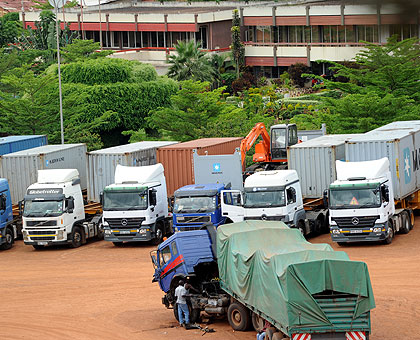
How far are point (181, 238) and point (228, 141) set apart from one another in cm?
1841

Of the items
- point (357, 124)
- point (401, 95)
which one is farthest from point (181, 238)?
point (401, 95)

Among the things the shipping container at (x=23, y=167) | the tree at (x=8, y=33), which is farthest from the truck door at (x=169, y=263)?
the tree at (x=8, y=33)

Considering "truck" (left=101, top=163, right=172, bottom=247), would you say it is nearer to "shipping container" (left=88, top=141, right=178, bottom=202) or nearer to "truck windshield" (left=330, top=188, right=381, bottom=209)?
"shipping container" (left=88, top=141, right=178, bottom=202)

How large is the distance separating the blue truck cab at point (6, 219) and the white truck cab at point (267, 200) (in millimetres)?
9221

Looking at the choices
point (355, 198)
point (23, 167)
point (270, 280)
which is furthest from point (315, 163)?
point (270, 280)

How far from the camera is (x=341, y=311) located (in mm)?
12914

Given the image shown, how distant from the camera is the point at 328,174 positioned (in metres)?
30.3

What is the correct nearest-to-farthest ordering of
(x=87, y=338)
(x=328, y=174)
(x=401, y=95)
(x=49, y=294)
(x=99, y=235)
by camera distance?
(x=87, y=338) < (x=49, y=294) < (x=328, y=174) < (x=99, y=235) < (x=401, y=95)

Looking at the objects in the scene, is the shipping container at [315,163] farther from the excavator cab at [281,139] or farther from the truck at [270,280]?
the truck at [270,280]

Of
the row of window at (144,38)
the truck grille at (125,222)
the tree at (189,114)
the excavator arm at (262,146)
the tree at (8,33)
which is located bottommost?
the truck grille at (125,222)

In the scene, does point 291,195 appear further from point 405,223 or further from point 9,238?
point 9,238

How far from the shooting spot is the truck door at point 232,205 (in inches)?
1107

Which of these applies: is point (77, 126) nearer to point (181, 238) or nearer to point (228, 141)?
point (228, 141)

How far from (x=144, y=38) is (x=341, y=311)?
74.9 meters
